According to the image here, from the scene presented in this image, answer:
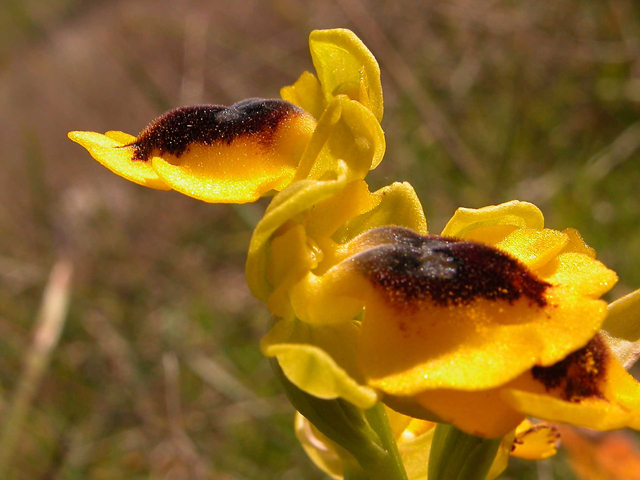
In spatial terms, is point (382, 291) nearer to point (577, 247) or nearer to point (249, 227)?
point (577, 247)

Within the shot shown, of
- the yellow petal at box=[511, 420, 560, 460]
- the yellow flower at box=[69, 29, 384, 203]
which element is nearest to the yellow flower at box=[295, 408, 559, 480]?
the yellow petal at box=[511, 420, 560, 460]

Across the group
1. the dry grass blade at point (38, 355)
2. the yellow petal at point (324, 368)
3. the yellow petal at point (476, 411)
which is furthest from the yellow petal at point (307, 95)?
the dry grass blade at point (38, 355)

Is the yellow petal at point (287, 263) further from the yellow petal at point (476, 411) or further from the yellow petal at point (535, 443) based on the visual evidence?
the yellow petal at point (535, 443)

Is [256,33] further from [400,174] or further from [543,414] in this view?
[543,414]

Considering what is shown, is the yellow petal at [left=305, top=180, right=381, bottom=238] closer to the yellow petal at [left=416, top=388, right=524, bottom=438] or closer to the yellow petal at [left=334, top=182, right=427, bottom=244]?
the yellow petal at [left=334, top=182, right=427, bottom=244]

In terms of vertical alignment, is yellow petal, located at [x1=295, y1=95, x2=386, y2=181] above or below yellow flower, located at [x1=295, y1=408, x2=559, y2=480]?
above

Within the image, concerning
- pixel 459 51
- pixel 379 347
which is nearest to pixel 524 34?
pixel 459 51

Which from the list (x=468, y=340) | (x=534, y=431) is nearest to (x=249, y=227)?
(x=534, y=431)
